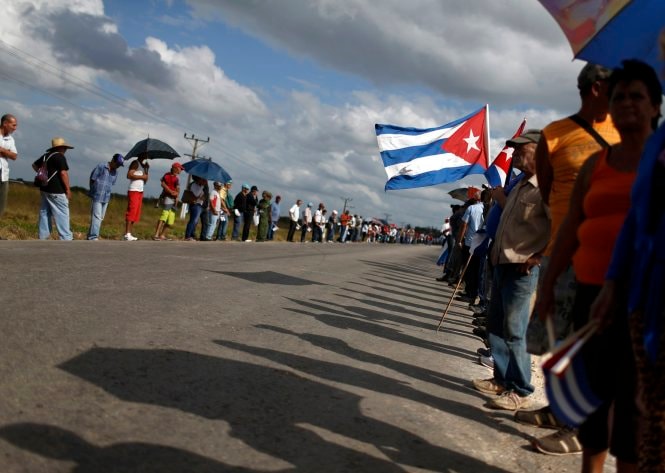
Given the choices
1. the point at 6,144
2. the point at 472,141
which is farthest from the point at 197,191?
the point at 472,141

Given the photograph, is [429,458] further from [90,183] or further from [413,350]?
[90,183]

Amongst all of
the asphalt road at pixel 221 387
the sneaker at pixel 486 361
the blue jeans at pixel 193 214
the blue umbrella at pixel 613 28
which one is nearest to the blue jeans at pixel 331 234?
the blue jeans at pixel 193 214

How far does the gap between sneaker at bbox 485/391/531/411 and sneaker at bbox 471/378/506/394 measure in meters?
0.29

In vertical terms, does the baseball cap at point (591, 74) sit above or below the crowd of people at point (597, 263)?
above

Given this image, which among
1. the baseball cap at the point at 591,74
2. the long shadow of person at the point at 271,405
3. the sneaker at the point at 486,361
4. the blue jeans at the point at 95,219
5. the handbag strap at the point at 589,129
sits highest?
the baseball cap at the point at 591,74

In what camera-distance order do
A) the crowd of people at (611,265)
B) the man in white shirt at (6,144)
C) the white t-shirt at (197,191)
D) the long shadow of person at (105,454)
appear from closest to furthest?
1. the crowd of people at (611,265)
2. the long shadow of person at (105,454)
3. the man in white shirt at (6,144)
4. the white t-shirt at (197,191)

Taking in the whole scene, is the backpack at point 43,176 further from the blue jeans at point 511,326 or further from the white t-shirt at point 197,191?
the blue jeans at point 511,326

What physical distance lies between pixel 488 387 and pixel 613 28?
2.81m

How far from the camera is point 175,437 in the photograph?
322cm

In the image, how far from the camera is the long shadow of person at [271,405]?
3355 millimetres

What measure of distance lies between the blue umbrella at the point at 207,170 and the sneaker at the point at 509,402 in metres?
15.6

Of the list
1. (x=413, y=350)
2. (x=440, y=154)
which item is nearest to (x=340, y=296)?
(x=440, y=154)

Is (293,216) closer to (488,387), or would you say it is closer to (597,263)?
(488,387)

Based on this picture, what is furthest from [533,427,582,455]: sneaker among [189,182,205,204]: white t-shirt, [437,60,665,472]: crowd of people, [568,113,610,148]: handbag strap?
[189,182,205,204]: white t-shirt
